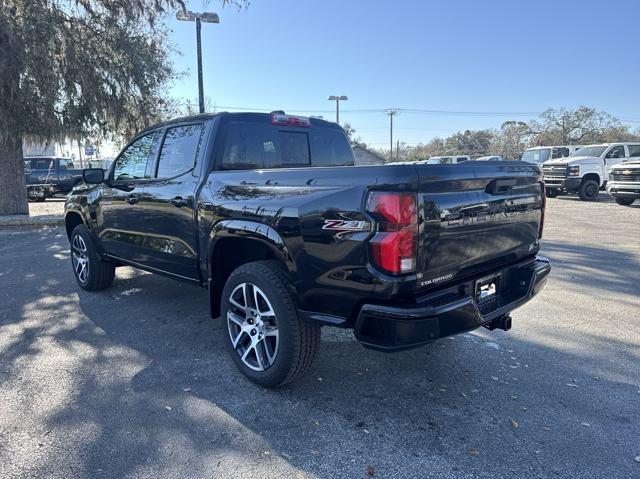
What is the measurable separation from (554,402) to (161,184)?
354cm

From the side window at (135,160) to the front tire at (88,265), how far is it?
0.98 meters

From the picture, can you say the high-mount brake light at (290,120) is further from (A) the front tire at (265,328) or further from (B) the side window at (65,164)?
(B) the side window at (65,164)

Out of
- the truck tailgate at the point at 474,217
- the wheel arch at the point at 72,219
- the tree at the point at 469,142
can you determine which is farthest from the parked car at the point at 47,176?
the tree at the point at 469,142

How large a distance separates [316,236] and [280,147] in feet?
5.47

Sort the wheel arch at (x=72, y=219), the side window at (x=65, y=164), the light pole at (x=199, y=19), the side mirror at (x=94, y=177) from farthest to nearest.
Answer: the side window at (x=65, y=164) < the light pole at (x=199, y=19) < the wheel arch at (x=72, y=219) < the side mirror at (x=94, y=177)

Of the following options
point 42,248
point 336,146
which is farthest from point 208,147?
point 42,248

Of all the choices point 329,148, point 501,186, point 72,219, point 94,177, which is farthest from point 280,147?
point 72,219

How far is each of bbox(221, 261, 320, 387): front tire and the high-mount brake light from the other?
151 centimetres

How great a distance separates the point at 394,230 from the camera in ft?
7.74

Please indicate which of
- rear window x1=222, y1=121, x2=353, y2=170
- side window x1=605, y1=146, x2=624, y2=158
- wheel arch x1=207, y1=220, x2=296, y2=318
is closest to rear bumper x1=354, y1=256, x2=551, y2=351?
wheel arch x1=207, y1=220, x2=296, y2=318

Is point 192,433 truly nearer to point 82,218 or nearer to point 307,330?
point 307,330

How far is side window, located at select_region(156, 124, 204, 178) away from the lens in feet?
12.6

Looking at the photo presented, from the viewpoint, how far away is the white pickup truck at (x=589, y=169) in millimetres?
17297

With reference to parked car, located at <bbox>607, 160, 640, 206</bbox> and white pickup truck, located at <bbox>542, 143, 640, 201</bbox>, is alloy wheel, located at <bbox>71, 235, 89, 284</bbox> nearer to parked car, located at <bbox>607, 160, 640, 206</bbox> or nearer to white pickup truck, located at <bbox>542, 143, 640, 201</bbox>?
parked car, located at <bbox>607, 160, 640, 206</bbox>
